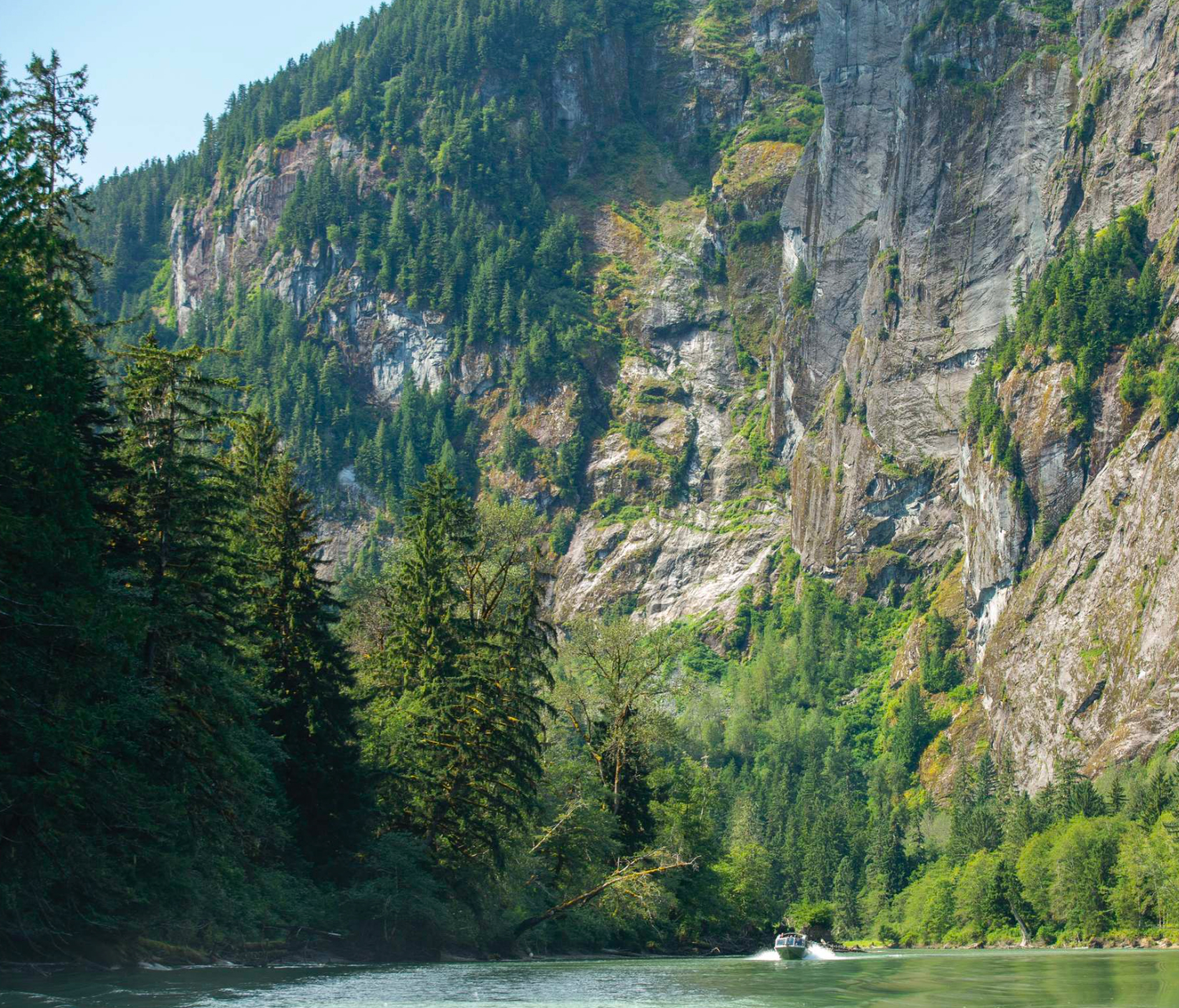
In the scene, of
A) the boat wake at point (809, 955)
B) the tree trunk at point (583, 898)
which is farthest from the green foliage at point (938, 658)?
the tree trunk at point (583, 898)

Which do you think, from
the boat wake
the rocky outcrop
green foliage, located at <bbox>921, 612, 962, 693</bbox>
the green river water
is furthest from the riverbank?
green foliage, located at <bbox>921, 612, 962, 693</bbox>

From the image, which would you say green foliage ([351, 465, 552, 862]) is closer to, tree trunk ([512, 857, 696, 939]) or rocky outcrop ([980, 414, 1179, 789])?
tree trunk ([512, 857, 696, 939])

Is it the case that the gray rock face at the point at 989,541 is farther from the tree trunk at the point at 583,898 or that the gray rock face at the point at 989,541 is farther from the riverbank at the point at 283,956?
the tree trunk at the point at 583,898

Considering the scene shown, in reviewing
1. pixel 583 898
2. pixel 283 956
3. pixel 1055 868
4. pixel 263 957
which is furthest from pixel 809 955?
pixel 1055 868

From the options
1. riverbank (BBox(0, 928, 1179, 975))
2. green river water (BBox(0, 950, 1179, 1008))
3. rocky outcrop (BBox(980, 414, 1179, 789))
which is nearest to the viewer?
green river water (BBox(0, 950, 1179, 1008))

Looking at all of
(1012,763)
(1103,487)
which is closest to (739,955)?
(1012,763)

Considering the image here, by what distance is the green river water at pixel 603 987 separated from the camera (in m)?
35.0

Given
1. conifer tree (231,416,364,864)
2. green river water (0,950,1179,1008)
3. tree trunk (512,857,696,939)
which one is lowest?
green river water (0,950,1179,1008)

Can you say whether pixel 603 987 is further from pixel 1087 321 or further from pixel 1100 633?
pixel 1087 321

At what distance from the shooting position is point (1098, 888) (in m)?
113

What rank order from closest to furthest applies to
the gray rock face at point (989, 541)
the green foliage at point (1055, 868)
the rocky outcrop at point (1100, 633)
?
1. the green foliage at point (1055, 868)
2. the rocky outcrop at point (1100, 633)
3. the gray rock face at point (989, 541)

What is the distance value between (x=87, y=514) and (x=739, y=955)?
58857 millimetres

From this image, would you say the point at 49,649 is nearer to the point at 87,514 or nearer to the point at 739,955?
the point at 87,514

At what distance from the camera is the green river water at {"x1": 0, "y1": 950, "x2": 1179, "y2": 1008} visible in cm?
3497
